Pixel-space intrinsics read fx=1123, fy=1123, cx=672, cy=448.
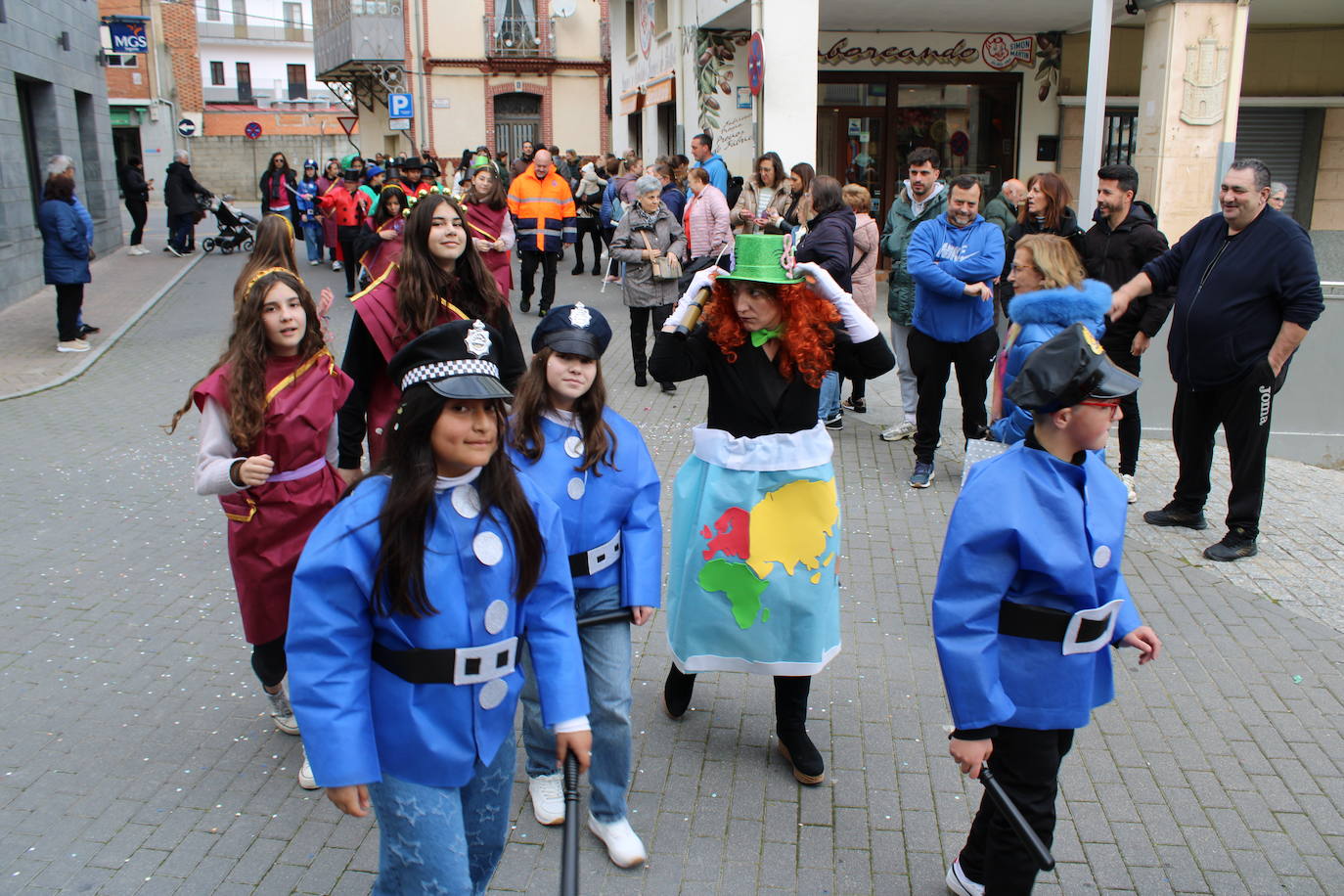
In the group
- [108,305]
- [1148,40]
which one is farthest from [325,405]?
[108,305]

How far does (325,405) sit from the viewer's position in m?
3.96

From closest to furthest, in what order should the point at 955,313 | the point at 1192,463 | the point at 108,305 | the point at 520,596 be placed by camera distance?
the point at 520,596
the point at 1192,463
the point at 955,313
the point at 108,305

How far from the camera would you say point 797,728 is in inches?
157

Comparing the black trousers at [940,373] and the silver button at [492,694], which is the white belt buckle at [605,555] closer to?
the silver button at [492,694]

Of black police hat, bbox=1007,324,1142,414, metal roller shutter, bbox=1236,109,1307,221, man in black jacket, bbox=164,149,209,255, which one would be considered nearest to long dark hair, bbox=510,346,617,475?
black police hat, bbox=1007,324,1142,414

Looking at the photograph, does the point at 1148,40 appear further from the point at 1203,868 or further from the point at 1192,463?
the point at 1203,868

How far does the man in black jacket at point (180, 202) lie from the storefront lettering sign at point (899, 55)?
1201 cm

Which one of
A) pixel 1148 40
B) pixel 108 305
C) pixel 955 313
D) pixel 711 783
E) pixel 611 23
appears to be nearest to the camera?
pixel 711 783

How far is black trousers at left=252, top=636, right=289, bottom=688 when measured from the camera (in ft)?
13.1

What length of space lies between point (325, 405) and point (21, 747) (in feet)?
5.98

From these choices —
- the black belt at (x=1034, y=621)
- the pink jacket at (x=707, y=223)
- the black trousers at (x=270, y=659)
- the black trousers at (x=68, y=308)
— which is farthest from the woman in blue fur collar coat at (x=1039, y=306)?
the black trousers at (x=68, y=308)

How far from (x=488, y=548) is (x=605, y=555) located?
0.96 metres

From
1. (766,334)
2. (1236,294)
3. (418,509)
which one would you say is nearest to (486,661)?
(418,509)

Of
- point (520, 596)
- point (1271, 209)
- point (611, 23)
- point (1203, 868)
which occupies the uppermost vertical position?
point (611, 23)
